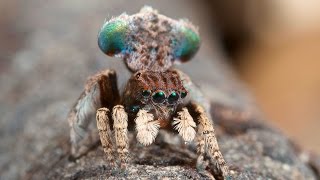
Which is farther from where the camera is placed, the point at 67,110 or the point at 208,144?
the point at 67,110

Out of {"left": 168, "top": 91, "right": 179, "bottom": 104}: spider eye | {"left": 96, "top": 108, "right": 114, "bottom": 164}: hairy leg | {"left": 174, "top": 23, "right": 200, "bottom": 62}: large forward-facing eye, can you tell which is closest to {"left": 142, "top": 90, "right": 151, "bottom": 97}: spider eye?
{"left": 168, "top": 91, "right": 179, "bottom": 104}: spider eye

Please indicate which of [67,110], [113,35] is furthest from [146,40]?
[67,110]

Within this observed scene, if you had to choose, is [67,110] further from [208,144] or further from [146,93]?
[208,144]

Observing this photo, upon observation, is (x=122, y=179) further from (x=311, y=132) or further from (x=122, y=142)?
(x=311, y=132)

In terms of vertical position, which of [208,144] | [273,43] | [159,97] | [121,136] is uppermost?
[273,43]

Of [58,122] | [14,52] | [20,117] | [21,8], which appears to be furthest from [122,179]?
[21,8]

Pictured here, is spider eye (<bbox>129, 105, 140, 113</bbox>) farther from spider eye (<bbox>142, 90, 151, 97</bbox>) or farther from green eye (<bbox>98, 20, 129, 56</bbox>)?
green eye (<bbox>98, 20, 129, 56</bbox>)

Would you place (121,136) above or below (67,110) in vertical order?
below
